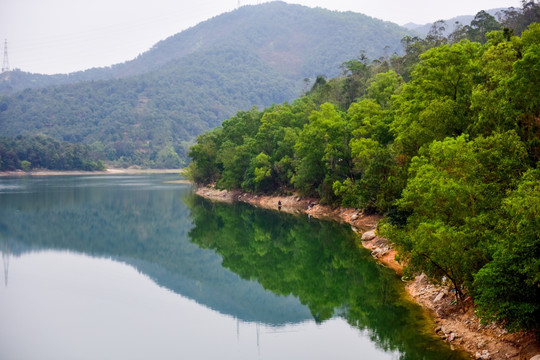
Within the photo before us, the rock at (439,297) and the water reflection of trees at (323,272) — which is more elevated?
the rock at (439,297)

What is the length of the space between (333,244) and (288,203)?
29804 mm

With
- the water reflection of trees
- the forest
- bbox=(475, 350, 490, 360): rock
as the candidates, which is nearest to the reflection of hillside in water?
the water reflection of trees

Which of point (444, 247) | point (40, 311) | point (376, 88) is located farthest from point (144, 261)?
point (376, 88)

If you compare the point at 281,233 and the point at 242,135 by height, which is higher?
the point at 242,135

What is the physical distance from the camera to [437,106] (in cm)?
3425

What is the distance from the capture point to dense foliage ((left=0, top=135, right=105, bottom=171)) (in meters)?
176

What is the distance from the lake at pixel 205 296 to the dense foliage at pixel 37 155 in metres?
124

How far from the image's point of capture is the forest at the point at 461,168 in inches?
733

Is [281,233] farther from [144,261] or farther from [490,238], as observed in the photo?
[490,238]

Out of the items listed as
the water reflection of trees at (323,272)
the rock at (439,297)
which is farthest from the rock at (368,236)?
the rock at (439,297)

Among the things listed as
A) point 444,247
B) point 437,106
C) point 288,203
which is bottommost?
point 288,203

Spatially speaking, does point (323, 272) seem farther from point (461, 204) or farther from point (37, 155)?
point (37, 155)

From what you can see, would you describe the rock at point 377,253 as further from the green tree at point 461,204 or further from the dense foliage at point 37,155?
the dense foliage at point 37,155

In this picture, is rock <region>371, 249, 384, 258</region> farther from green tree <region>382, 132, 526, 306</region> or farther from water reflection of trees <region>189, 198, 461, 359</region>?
green tree <region>382, 132, 526, 306</region>
